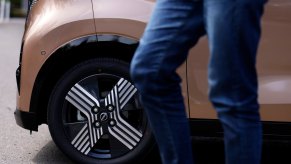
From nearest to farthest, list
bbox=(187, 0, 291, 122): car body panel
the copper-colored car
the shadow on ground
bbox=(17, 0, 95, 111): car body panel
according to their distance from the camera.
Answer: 1. bbox=(187, 0, 291, 122): car body panel
2. the copper-colored car
3. bbox=(17, 0, 95, 111): car body panel
4. the shadow on ground

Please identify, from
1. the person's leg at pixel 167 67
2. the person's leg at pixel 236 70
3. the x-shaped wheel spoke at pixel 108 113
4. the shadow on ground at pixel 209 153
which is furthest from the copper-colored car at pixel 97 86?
the person's leg at pixel 236 70

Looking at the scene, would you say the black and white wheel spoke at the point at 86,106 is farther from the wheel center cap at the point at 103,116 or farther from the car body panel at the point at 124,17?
the car body panel at the point at 124,17

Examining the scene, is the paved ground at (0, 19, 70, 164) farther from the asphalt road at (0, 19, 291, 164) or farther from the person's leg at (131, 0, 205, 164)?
the person's leg at (131, 0, 205, 164)

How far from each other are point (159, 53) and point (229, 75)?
0.24 meters

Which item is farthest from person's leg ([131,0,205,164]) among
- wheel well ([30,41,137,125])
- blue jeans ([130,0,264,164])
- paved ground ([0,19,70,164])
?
paved ground ([0,19,70,164])

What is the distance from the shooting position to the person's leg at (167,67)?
185cm

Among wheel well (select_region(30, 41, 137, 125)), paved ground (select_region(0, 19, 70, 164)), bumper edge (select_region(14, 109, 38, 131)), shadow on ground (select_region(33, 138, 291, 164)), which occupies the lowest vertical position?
paved ground (select_region(0, 19, 70, 164))

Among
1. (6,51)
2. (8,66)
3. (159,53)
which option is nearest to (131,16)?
(159,53)

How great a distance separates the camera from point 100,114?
324 cm

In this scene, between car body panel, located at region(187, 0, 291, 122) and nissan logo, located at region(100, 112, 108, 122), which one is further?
nissan logo, located at region(100, 112, 108, 122)

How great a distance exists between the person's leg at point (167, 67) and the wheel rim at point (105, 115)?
1249mm

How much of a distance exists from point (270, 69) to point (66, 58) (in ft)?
3.66

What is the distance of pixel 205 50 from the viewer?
9.82 feet

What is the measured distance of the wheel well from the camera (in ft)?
10.5
